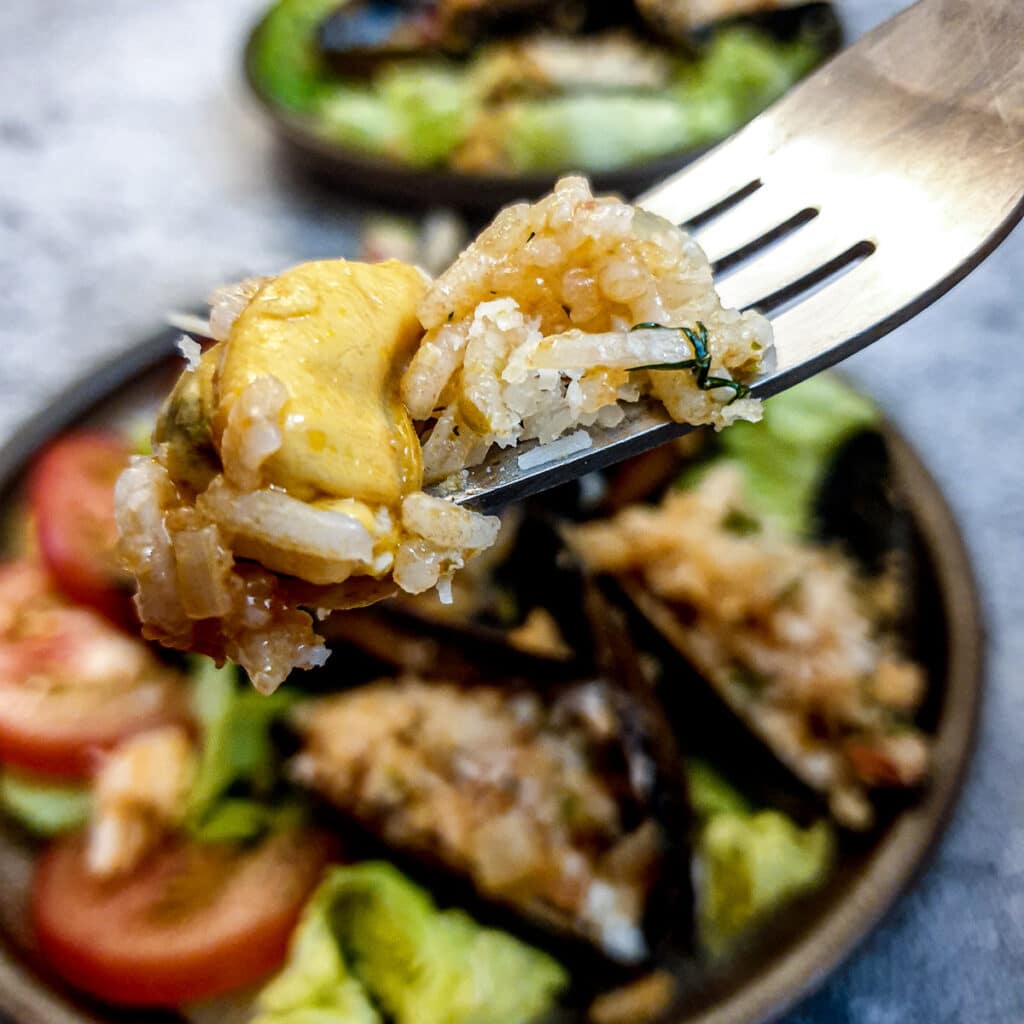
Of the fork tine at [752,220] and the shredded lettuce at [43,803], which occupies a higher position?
the fork tine at [752,220]

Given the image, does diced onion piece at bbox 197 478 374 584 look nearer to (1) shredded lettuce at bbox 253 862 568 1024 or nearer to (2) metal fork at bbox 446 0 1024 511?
(2) metal fork at bbox 446 0 1024 511

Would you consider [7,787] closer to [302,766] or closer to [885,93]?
[302,766]

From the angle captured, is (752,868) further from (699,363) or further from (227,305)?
(227,305)

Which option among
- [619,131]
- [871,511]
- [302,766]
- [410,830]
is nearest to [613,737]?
→ [410,830]

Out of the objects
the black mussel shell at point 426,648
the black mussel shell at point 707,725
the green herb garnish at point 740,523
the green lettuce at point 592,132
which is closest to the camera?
the black mussel shell at point 707,725

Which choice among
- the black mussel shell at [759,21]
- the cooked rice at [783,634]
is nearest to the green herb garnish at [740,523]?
the cooked rice at [783,634]

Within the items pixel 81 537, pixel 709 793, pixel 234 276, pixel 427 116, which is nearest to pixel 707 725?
pixel 709 793

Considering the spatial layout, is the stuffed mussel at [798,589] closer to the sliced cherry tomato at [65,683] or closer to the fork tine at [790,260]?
the fork tine at [790,260]
